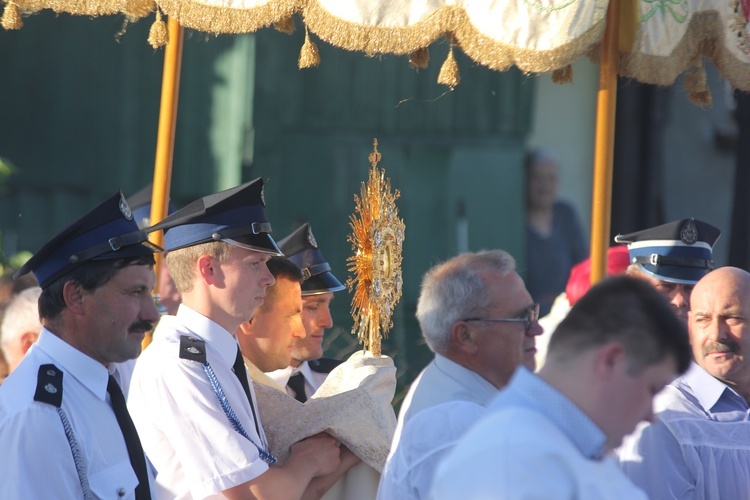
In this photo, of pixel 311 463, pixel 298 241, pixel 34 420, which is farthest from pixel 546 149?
pixel 34 420

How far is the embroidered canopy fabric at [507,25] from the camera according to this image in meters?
3.58

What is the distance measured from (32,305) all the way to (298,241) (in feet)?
3.29

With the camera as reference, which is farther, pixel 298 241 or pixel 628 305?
pixel 298 241

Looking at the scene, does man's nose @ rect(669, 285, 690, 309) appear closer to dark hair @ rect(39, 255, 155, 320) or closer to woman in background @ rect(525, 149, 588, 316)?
dark hair @ rect(39, 255, 155, 320)

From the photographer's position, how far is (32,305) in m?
4.05

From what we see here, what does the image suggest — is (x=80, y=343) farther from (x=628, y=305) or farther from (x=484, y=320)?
(x=628, y=305)

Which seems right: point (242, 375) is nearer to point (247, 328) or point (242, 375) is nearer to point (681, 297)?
point (247, 328)

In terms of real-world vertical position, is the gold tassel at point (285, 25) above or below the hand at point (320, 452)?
above

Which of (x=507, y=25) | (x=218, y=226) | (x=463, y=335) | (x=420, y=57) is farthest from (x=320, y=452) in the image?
(x=507, y=25)

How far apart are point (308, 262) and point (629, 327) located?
246cm

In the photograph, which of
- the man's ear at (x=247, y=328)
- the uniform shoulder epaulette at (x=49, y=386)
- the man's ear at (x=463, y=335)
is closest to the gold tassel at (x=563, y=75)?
the man's ear at (x=463, y=335)

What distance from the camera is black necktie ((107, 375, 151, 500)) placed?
2963 millimetres

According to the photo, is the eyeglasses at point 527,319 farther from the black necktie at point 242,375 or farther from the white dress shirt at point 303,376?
the white dress shirt at point 303,376

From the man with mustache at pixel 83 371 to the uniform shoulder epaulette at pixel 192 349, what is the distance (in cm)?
24
